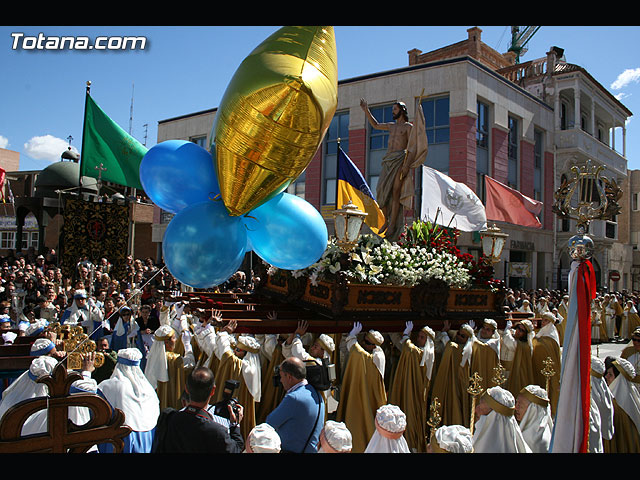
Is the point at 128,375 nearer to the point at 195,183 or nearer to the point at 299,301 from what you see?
the point at 195,183

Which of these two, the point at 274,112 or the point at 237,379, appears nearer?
the point at 274,112

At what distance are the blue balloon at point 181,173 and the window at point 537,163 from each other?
83.7 feet

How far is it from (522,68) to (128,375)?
30.7 m

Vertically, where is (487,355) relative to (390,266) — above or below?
below

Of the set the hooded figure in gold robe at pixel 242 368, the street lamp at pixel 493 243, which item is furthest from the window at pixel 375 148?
the hooded figure in gold robe at pixel 242 368

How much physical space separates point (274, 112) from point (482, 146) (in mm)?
21739

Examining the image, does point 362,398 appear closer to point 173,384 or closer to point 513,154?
point 173,384

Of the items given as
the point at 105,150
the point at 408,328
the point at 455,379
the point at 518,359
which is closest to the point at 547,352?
the point at 518,359

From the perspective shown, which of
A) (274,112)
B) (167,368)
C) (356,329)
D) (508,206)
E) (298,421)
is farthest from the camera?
(508,206)

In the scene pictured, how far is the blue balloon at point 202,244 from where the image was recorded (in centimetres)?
403

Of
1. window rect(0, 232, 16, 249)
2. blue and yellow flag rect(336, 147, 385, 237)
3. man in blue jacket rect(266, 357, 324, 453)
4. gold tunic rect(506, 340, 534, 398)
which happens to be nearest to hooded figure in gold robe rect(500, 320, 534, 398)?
gold tunic rect(506, 340, 534, 398)

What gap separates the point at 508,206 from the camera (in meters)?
12.5
